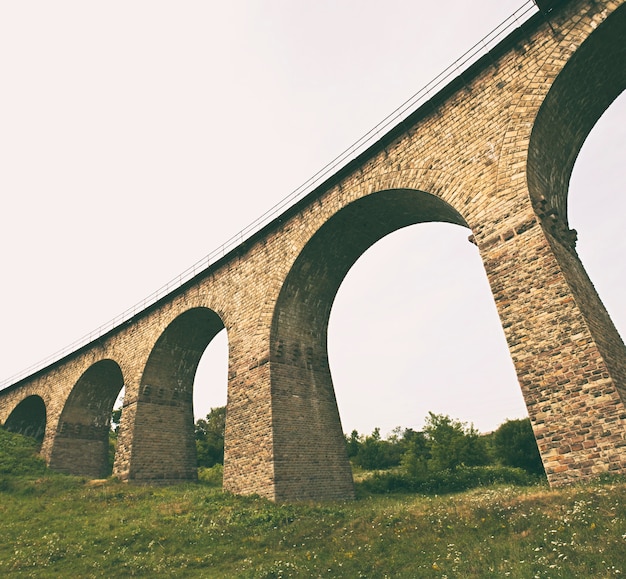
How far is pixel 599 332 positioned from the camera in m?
8.88

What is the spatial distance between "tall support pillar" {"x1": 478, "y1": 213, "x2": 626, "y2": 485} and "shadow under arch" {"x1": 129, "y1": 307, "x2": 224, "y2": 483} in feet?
42.8

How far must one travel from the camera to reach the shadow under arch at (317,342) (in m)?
13.9

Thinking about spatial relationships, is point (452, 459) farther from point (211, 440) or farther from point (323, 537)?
point (211, 440)

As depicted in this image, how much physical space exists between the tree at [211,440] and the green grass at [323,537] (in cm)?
1848

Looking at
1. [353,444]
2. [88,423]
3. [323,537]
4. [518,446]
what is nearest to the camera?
[323,537]

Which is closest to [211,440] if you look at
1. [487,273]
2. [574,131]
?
[487,273]

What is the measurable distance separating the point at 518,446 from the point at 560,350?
43.2 ft

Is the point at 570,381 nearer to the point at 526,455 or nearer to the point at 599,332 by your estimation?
the point at 599,332

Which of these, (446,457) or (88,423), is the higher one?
(88,423)

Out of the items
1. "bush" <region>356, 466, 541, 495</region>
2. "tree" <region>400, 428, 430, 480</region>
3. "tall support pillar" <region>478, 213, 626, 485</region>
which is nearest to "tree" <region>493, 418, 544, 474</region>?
"bush" <region>356, 466, 541, 495</region>

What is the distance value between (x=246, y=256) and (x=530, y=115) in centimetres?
1159

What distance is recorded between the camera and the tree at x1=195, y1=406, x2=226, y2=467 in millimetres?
32906

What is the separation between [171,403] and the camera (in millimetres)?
21188

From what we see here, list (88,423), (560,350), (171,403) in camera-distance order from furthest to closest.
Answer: (88,423) < (171,403) < (560,350)
